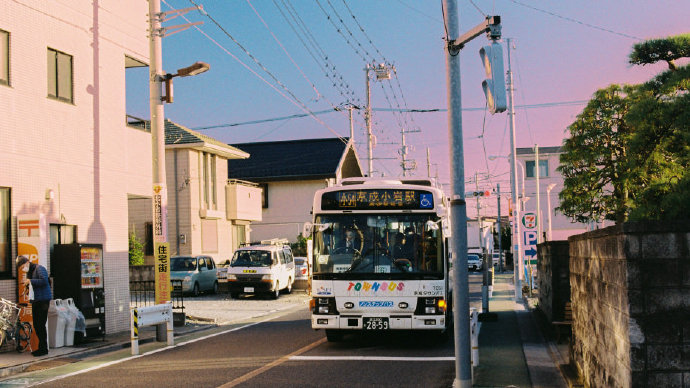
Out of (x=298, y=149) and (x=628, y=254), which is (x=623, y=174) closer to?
(x=628, y=254)

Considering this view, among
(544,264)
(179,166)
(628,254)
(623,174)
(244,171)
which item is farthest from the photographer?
(244,171)

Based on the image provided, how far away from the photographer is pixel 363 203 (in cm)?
1394

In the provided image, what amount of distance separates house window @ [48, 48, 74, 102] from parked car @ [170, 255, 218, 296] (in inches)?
590

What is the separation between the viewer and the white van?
29203mm

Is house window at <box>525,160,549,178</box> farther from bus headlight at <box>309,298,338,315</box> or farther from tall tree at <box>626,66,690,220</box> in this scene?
tall tree at <box>626,66,690,220</box>

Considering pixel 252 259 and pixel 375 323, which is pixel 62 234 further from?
pixel 252 259

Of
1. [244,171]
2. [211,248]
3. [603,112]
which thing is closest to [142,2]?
[603,112]

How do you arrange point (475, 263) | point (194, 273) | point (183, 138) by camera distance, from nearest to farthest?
point (194, 273)
point (183, 138)
point (475, 263)

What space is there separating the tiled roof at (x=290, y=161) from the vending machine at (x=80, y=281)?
34.7 metres

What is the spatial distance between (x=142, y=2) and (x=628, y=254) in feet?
54.2

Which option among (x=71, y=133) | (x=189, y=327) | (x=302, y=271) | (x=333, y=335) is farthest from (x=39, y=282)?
(x=302, y=271)

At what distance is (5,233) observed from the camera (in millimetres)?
14250

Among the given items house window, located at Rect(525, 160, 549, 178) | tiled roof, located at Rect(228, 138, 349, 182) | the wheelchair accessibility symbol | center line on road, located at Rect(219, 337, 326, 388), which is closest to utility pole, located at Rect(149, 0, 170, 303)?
center line on road, located at Rect(219, 337, 326, 388)

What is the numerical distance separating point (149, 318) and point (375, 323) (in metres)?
4.41
